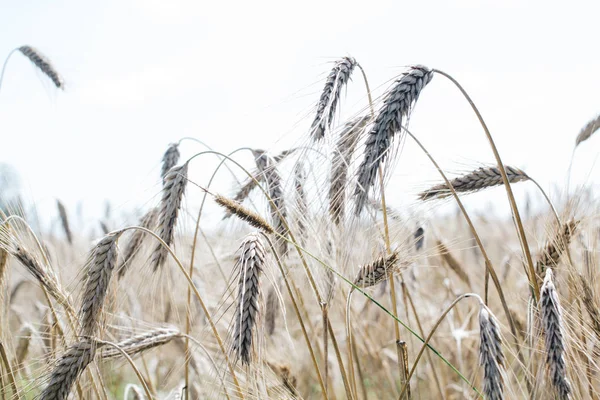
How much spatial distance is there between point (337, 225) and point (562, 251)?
0.72 m

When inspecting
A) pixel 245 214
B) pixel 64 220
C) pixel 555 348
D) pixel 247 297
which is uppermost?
pixel 64 220

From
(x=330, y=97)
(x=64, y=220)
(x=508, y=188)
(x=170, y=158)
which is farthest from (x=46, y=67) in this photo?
(x=508, y=188)

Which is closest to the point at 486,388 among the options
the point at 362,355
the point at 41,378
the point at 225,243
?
the point at 41,378

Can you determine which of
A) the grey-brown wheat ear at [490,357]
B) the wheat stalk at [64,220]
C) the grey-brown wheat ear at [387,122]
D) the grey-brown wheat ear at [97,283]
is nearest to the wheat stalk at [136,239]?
the grey-brown wheat ear at [97,283]

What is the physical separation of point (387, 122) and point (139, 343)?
3.39 ft

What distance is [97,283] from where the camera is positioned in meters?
1.67

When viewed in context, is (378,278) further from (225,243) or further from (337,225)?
(225,243)

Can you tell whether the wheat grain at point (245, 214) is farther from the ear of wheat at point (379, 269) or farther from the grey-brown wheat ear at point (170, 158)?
the grey-brown wheat ear at point (170, 158)

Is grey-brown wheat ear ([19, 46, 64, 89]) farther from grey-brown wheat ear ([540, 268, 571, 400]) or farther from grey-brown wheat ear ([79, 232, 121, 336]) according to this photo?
grey-brown wheat ear ([540, 268, 571, 400])

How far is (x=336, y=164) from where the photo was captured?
74.9 inches

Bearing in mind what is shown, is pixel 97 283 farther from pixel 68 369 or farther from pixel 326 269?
pixel 326 269

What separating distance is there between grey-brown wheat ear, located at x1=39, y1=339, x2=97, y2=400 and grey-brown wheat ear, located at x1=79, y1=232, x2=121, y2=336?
57 mm

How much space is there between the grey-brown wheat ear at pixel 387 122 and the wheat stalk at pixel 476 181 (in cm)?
40

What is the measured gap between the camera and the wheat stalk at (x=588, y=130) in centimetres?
232
